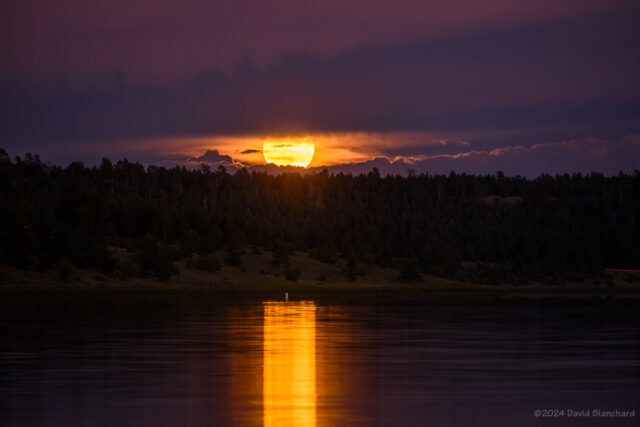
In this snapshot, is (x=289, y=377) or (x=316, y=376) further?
(x=316, y=376)

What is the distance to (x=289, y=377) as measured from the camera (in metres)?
27.2

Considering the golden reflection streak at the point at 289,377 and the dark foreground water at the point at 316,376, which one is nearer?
the golden reflection streak at the point at 289,377

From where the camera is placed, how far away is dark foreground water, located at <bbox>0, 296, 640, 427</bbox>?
20.6m

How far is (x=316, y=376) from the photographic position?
27.4m

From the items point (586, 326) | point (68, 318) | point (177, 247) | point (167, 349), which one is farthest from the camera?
point (177, 247)

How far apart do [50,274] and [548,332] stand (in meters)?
97.5

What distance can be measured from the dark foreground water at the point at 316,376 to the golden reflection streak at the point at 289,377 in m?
0.06

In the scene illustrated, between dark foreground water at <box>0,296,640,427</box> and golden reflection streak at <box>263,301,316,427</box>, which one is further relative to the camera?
dark foreground water at <box>0,296,640,427</box>

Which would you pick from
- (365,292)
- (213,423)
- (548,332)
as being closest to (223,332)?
(548,332)

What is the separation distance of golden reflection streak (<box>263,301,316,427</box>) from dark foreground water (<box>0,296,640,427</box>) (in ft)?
0.19

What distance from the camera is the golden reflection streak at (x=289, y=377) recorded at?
20.4 metres

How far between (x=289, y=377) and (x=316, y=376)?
2.80 ft

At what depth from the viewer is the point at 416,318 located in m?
61.3

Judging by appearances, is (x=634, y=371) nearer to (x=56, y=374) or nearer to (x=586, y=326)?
(x=56, y=374)
